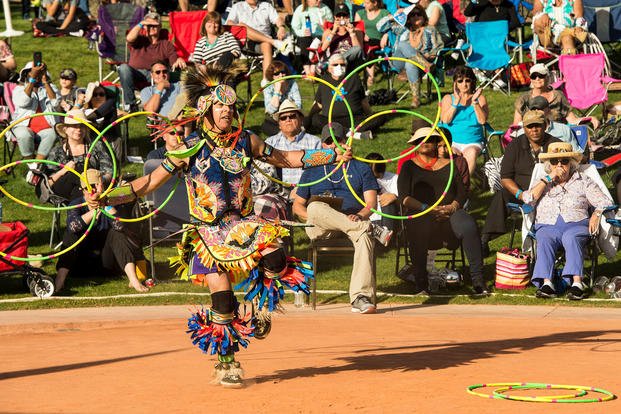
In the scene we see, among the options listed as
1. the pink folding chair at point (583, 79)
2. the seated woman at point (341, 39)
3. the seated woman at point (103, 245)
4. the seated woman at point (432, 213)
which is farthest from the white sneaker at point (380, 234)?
the seated woman at point (341, 39)

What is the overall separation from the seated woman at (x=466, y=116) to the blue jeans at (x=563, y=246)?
9.18ft

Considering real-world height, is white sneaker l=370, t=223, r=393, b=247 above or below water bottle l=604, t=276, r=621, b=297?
above

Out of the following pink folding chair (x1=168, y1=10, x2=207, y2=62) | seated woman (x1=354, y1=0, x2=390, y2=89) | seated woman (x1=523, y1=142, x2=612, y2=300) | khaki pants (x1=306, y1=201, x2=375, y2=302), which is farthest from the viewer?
seated woman (x1=354, y1=0, x2=390, y2=89)

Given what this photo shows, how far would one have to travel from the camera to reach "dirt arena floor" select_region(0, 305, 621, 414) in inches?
332

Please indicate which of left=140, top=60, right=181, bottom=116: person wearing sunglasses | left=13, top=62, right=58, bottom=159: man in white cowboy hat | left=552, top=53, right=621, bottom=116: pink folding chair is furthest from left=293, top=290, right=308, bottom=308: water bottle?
left=552, top=53, right=621, bottom=116: pink folding chair

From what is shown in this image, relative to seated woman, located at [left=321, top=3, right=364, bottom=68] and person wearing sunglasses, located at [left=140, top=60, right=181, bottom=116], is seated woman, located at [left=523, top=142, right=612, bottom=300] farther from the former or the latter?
seated woman, located at [left=321, top=3, right=364, bottom=68]

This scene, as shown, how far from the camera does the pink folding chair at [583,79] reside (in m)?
18.0

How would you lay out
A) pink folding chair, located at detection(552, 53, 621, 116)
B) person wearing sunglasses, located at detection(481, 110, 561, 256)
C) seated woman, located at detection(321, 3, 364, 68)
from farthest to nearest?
seated woman, located at detection(321, 3, 364, 68)
pink folding chair, located at detection(552, 53, 621, 116)
person wearing sunglasses, located at detection(481, 110, 561, 256)

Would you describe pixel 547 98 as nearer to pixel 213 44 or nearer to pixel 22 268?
pixel 213 44

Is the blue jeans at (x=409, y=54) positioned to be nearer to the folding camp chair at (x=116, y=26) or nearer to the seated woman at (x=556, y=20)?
the seated woman at (x=556, y=20)

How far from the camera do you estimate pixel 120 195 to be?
904 cm

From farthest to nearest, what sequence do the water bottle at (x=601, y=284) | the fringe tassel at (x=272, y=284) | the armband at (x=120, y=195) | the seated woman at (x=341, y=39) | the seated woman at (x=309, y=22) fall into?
1. the seated woman at (x=309, y=22)
2. the seated woman at (x=341, y=39)
3. the water bottle at (x=601, y=284)
4. the fringe tassel at (x=272, y=284)
5. the armband at (x=120, y=195)

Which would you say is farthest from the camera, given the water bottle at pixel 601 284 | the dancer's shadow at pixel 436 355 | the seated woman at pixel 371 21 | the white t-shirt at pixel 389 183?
the seated woman at pixel 371 21

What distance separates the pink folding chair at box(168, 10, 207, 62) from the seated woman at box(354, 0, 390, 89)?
3.00 meters
